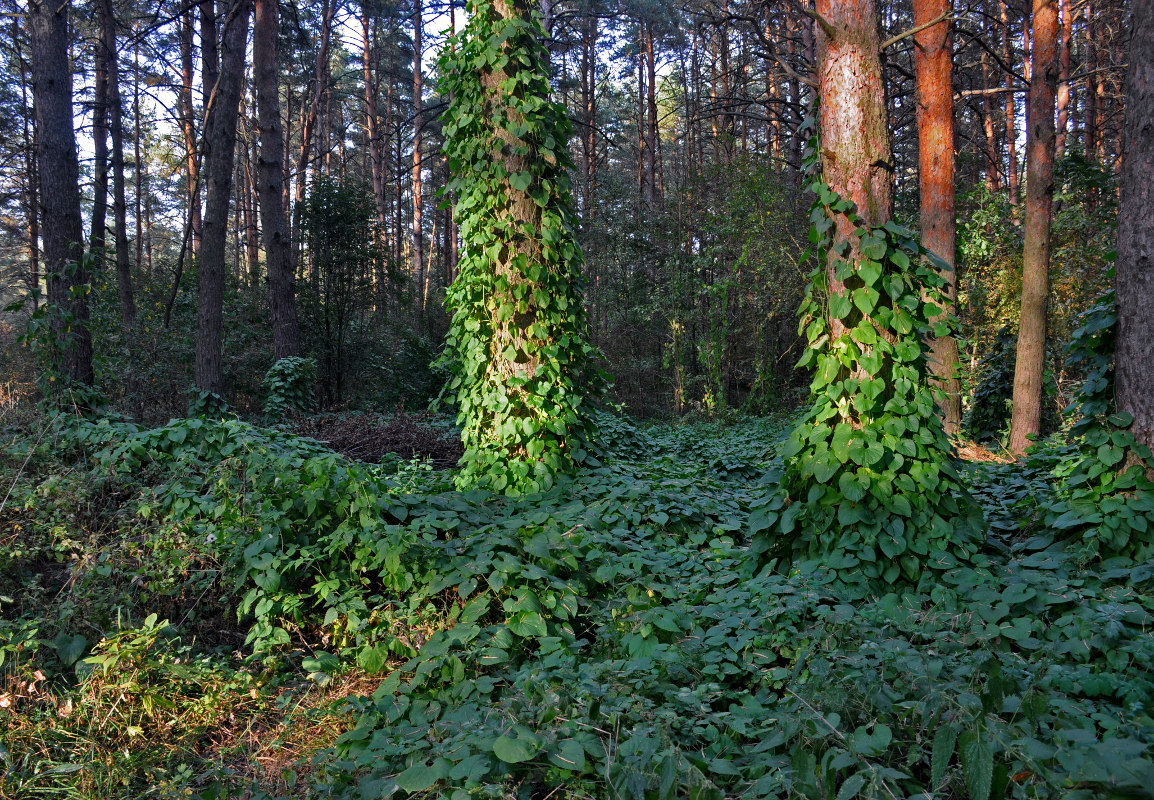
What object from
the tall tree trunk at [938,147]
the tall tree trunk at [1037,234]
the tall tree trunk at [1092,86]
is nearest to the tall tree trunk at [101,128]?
the tall tree trunk at [938,147]

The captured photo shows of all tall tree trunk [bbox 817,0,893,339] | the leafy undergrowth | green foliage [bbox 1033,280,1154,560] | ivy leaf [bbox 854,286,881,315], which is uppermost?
tall tree trunk [bbox 817,0,893,339]

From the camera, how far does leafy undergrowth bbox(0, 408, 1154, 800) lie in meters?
1.92

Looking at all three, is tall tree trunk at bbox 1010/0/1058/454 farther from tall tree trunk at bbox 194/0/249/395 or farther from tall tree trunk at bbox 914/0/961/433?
tall tree trunk at bbox 194/0/249/395

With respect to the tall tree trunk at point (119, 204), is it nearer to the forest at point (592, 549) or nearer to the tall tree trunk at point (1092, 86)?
the forest at point (592, 549)

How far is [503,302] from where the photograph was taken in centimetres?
515

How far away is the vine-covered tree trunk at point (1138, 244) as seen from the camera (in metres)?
3.47

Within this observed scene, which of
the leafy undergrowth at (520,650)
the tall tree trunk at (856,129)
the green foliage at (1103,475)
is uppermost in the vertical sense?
the tall tree trunk at (856,129)

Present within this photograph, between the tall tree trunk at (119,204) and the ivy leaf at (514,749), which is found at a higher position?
the tall tree trunk at (119,204)

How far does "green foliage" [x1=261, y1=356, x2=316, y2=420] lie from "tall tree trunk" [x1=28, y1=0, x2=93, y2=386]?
9.65 feet

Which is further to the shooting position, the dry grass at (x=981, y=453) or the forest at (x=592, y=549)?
the dry grass at (x=981, y=453)

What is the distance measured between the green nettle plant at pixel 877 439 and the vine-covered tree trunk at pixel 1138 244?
39.2 inches

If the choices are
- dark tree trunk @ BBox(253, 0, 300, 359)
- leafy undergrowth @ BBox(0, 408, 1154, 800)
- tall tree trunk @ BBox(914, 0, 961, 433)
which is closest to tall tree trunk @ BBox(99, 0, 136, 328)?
dark tree trunk @ BBox(253, 0, 300, 359)

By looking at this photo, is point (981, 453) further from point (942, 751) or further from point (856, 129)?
point (942, 751)

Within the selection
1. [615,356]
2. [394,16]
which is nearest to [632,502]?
[615,356]
